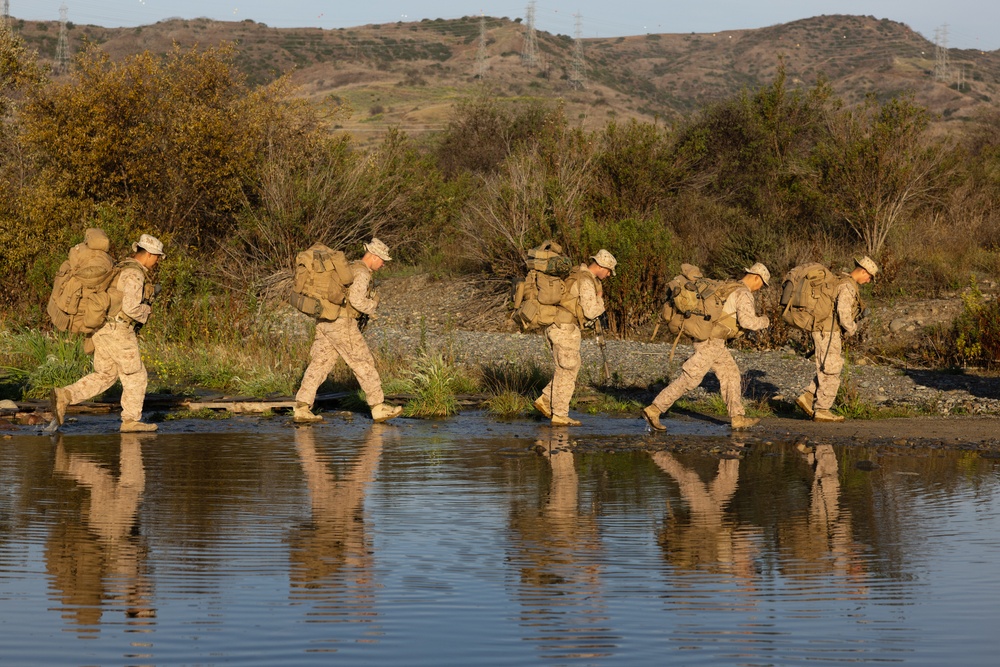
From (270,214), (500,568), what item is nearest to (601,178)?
(270,214)

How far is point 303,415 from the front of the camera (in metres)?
14.0

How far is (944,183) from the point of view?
2788 centimetres

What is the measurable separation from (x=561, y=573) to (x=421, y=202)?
24228 millimetres

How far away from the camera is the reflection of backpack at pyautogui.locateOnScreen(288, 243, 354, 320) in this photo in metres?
13.7

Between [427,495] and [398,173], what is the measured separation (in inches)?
815

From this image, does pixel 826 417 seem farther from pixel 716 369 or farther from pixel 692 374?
pixel 692 374

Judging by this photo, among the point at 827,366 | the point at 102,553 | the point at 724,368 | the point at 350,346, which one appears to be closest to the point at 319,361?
the point at 350,346

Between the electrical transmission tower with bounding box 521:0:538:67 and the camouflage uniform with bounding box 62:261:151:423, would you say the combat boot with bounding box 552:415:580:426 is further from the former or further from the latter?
the electrical transmission tower with bounding box 521:0:538:67

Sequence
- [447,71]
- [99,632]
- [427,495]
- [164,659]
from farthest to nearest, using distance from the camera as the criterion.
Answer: [447,71] → [427,495] → [99,632] → [164,659]

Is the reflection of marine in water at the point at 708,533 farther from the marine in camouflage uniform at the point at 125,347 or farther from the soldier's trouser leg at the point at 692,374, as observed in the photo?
the marine in camouflage uniform at the point at 125,347

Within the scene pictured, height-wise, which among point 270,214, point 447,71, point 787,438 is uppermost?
point 447,71

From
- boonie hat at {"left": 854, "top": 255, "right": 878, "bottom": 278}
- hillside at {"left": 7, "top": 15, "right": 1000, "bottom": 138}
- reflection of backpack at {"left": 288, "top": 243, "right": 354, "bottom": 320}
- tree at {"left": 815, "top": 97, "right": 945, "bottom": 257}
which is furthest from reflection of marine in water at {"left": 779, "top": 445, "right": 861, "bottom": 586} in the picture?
hillside at {"left": 7, "top": 15, "right": 1000, "bottom": 138}

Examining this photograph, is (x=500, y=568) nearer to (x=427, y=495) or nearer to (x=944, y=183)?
(x=427, y=495)

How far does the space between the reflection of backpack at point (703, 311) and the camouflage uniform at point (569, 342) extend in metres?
0.83
